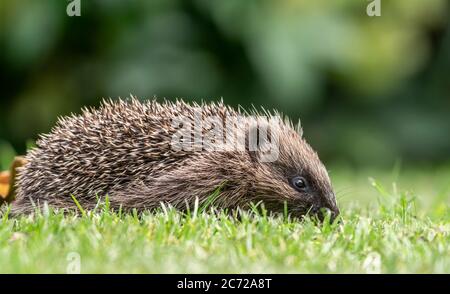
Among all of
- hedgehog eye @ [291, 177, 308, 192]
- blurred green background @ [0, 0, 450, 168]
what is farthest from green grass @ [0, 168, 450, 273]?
blurred green background @ [0, 0, 450, 168]

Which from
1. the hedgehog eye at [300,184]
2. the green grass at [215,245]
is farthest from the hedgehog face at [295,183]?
the green grass at [215,245]

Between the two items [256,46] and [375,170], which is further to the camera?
[375,170]

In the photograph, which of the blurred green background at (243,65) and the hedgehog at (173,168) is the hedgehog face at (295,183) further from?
the blurred green background at (243,65)

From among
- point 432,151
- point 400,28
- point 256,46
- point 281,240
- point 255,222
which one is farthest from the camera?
point 432,151

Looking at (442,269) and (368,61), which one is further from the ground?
(368,61)

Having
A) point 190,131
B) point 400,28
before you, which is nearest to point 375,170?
point 400,28

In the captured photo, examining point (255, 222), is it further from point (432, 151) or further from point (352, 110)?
point (432, 151)

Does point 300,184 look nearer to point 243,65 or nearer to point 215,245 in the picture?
point 215,245
